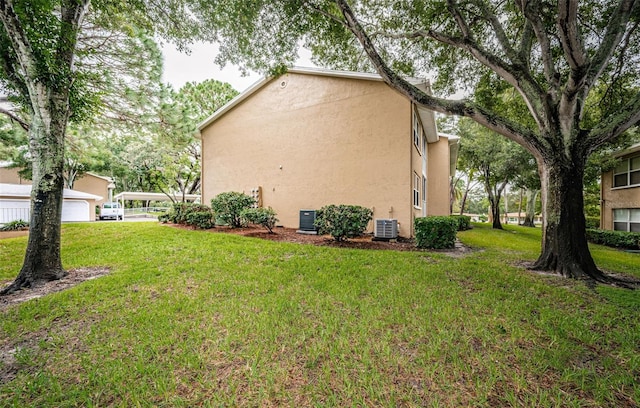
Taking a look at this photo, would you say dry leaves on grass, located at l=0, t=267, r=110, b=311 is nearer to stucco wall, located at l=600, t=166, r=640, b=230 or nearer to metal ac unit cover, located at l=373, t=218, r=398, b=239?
metal ac unit cover, located at l=373, t=218, r=398, b=239

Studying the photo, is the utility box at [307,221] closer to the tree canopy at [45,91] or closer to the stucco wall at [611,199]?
the tree canopy at [45,91]

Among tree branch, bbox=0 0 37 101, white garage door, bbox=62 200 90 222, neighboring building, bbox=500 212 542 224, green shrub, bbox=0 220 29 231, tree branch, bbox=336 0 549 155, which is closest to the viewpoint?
tree branch, bbox=0 0 37 101

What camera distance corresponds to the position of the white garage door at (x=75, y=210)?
1730 cm

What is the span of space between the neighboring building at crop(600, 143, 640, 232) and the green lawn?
13.7 m

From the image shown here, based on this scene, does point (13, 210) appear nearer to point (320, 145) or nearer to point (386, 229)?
point (320, 145)

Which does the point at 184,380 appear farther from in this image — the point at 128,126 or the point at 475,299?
the point at 128,126

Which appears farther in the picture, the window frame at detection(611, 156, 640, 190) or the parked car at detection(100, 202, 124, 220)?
the parked car at detection(100, 202, 124, 220)

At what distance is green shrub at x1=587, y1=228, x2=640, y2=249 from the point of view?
11.0 metres

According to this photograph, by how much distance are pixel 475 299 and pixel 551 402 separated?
82.6 inches

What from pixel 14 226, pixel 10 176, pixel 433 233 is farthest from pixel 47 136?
pixel 10 176

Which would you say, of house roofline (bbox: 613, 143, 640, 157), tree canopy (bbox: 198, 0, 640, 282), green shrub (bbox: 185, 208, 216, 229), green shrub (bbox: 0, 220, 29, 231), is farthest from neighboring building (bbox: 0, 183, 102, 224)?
house roofline (bbox: 613, 143, 640, 157)

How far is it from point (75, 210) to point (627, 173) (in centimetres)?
3403

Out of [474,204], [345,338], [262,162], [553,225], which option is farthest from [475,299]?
[474,204]

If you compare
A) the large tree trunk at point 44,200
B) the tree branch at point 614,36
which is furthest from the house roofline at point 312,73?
the large tree trunk at point 44,200
